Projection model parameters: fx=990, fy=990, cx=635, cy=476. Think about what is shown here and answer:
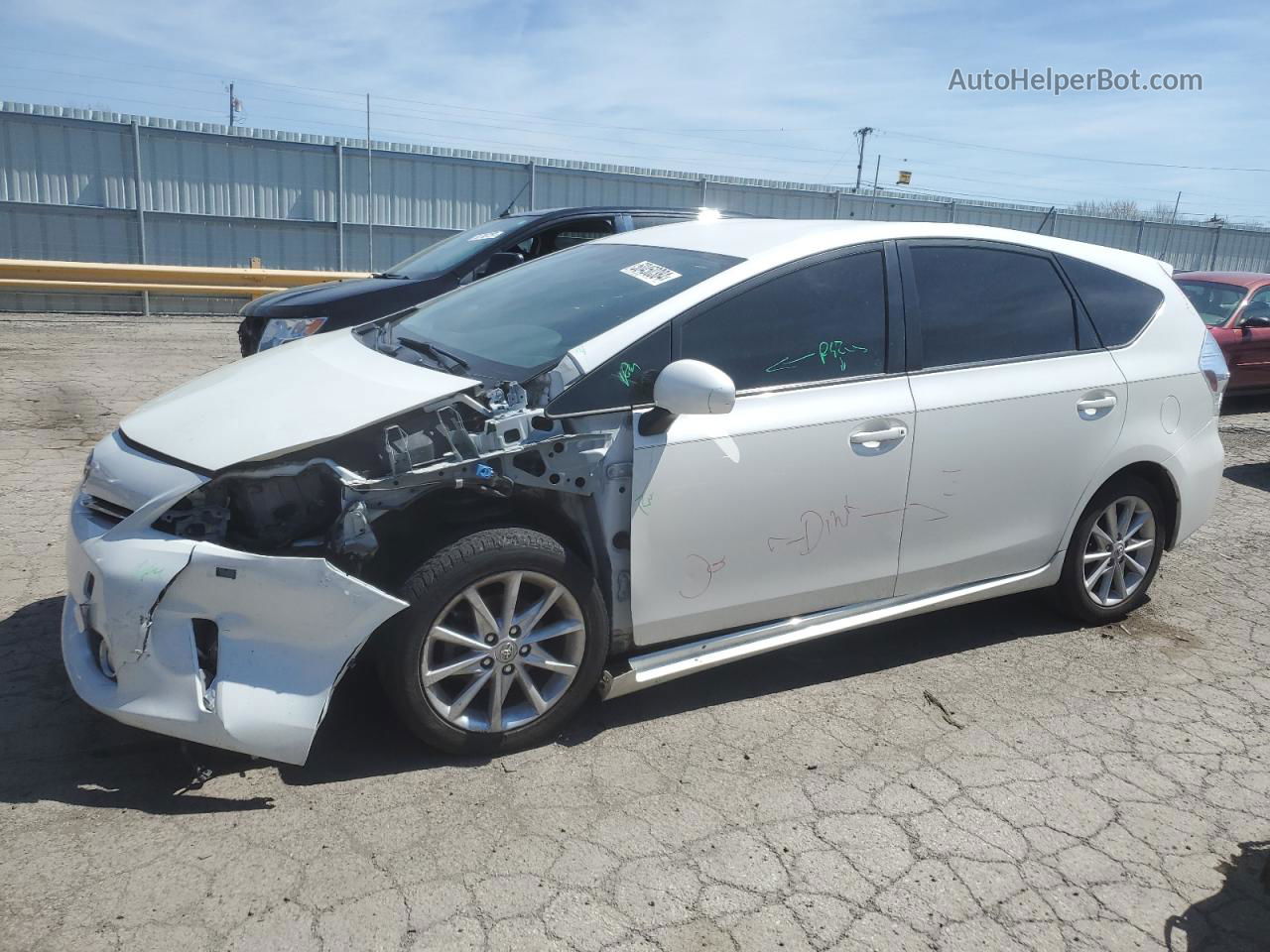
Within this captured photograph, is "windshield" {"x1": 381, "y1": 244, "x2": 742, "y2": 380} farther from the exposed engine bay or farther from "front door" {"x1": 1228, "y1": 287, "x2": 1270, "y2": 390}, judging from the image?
"front door" {"x1": 1228, "y1": 287, "x2": 1270, "y2": 390}

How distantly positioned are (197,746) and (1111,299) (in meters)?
4.08

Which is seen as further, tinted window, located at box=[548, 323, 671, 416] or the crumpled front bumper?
tinted window, located at box=[548, 323, 671, 416]

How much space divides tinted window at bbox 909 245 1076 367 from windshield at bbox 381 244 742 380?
87 cm

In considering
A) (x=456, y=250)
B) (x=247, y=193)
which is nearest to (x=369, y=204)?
(x=247, y=193)

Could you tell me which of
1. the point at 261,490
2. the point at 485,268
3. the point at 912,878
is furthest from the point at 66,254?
the point at 912,878

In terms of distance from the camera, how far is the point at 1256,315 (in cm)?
1059

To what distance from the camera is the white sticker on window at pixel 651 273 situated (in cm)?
361

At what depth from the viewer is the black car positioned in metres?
6.86

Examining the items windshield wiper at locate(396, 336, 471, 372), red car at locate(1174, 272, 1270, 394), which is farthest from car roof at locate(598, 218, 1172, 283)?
red car at locate(1174, 272, 1270, 394)

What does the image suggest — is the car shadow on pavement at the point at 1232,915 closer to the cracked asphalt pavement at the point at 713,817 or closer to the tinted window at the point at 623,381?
the cracked asphalt pavement at the point at 713,817

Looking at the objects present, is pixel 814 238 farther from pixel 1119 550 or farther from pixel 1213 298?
pixel 1213 298

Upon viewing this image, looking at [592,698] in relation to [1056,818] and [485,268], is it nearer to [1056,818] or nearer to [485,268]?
[1056,818]

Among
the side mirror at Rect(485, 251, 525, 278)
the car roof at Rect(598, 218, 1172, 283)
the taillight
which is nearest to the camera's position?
Result: the car roof at Rect(598, 218, 1172, 283)

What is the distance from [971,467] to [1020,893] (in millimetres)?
1652
